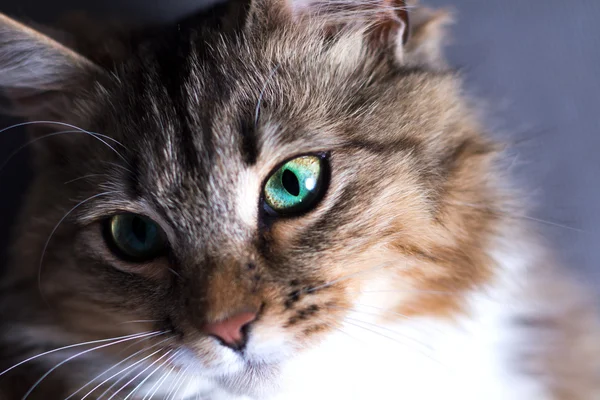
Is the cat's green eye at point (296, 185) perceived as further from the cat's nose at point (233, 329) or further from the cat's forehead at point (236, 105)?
the cat's nose at point (233, 329)

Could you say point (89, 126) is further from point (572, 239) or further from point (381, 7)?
point (572, 239)

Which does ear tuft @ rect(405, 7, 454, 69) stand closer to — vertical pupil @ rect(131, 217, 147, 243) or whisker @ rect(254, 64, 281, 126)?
whisker @ rect(254, 64, 281, 126)

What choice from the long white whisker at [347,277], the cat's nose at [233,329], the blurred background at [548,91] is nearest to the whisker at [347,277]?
the long white whisker at [347,277]

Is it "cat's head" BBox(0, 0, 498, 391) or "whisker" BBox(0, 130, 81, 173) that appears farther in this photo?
"whisker" BBox(0, 130, 81, 173)

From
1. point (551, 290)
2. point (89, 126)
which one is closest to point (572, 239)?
point (551, 290)

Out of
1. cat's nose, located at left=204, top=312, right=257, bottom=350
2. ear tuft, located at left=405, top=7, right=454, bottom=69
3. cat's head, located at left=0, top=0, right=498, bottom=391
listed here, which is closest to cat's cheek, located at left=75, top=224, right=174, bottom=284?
cat's head, located at left=0, top=0, right=498, bottom=391

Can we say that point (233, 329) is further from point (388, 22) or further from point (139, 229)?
point (388, 22)

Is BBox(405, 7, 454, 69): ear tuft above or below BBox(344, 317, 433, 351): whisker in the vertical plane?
above
